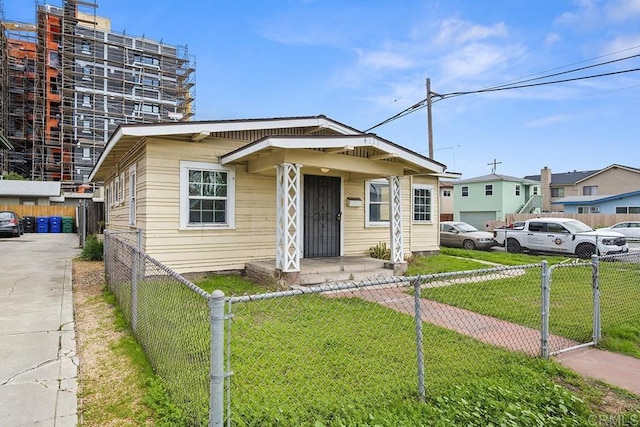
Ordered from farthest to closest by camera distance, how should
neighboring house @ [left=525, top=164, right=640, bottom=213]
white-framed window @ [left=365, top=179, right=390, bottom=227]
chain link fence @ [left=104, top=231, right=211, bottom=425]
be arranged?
neighboring house @ [left=525, top=164, right=640, bottom=213] < white-framed window @ [left=365, top=179, right=390, bottom=227] < chain link fence @ [left=104, top=231, right=211, bottom=425]

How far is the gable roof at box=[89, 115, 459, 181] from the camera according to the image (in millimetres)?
7055

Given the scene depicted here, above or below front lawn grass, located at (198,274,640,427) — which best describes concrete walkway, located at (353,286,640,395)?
below

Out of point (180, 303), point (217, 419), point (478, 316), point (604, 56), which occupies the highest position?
point (604, 56)

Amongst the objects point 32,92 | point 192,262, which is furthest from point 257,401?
point 32,92

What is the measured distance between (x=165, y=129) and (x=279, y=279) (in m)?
3.54

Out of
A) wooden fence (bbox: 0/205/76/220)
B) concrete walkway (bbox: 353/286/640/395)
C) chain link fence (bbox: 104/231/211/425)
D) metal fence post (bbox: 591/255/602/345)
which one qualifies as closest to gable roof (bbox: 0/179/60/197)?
wooden fence (bbox: 0/205/76/220)

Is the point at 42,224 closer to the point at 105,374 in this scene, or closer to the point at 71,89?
the point at 71,89

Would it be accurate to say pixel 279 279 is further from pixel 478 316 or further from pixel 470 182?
pixel 470 182

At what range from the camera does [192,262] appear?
7957 mm

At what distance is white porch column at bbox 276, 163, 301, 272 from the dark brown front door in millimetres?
1702

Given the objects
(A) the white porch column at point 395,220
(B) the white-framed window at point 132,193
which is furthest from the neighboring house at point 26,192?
(A) the white porch column at point 395,220

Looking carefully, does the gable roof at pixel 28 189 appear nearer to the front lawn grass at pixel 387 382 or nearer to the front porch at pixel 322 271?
the front porch at pixel 322 271

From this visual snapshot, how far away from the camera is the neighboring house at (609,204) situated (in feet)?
92.2

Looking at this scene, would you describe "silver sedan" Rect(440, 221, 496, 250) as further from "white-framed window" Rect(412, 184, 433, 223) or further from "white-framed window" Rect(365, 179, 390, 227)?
"white-framed window" Rect(365, 179, 390, 227)
